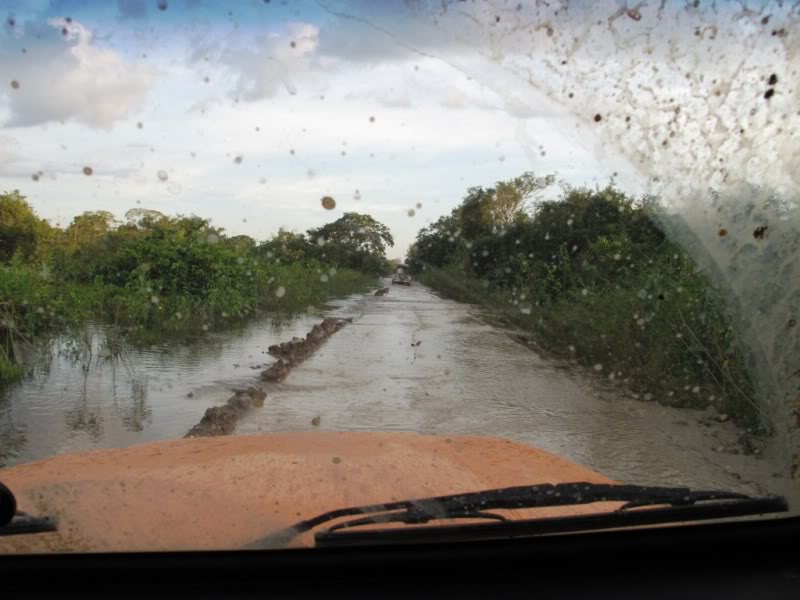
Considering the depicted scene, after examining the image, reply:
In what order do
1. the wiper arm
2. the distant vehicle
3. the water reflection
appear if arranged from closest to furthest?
1. the wiper arm
2. the water reflection
3. the distant vehicle

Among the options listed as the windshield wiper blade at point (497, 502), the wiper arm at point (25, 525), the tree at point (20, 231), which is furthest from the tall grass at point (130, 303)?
the windshield wiper blade at point (497, 502)

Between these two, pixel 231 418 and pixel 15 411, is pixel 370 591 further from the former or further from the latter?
pixel 15 411

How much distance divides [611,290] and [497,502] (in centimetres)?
1285

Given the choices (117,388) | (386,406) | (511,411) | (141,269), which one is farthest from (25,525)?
(141,269)

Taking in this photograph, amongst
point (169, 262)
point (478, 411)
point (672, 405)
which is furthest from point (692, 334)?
point (169, 262)

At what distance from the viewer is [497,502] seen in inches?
→ 104

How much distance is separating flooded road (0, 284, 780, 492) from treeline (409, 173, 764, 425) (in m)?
0.55

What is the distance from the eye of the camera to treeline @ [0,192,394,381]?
32.1 ft

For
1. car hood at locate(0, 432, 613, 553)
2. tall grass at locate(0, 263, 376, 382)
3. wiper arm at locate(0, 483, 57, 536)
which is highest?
tall grass at locate(0, 263, 376, 382)

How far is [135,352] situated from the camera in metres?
12.2

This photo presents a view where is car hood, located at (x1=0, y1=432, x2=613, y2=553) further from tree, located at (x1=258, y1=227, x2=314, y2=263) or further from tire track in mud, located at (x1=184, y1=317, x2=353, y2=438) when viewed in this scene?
tree, located at (x1=258, y1=227, x2=314, y2=263)

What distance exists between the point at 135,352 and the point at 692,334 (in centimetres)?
784

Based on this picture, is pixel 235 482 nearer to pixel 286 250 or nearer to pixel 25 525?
pixel 25 525

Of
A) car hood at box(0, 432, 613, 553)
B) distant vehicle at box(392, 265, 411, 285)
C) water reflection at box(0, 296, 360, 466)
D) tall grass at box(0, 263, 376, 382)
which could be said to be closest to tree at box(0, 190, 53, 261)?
tall grass at box(0, 263, 376, 382)
